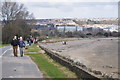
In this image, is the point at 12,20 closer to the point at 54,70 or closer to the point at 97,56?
the point at 97,56

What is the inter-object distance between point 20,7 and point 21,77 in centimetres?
7926

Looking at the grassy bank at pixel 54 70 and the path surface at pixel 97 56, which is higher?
the grassy bank at pixel 54 70

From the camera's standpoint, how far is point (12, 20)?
295ft

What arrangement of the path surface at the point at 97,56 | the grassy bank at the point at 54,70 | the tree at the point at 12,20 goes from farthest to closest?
the tree at the point at 12,20
the path surface at the point at 97,56
the grassy bank at the point at 54,70

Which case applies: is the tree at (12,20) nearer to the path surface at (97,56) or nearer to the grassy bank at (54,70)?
the path surface at (97,56)

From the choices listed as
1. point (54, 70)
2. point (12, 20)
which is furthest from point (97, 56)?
point (12, 20)

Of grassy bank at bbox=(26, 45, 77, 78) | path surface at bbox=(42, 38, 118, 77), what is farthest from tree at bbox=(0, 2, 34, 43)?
grassy bank at bbox=(26, 45, 77, 78)

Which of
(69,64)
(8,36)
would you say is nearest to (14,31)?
(8,36)

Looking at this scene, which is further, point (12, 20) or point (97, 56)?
point (12, 20)

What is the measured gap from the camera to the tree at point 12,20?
258ft

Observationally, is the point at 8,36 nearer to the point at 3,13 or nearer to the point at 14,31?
the point at 14,31

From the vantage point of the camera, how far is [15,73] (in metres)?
15.2

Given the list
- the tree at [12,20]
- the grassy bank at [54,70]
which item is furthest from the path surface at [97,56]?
the tree at [12,20]

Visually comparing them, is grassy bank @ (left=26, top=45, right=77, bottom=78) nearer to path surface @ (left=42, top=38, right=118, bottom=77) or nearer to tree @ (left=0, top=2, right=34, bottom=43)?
path surface @ (left=42, top=38, right=118, bottom=77)
